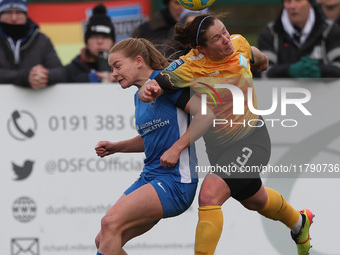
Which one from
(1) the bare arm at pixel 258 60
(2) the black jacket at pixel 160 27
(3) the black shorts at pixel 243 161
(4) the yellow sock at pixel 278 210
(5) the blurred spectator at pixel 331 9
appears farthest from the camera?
(5) the blurred spectator at pixel 331 9

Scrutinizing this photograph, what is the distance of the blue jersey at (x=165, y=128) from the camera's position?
19.7 feet

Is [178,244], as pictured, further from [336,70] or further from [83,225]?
[336,70]

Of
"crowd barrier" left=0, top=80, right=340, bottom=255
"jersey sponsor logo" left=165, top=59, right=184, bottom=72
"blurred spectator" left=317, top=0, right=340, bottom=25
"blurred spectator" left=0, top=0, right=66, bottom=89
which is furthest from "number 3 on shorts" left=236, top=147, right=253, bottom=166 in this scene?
"blurred spectator" left=317, top=0, right=340, bottom=25

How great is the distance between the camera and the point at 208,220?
605 cm

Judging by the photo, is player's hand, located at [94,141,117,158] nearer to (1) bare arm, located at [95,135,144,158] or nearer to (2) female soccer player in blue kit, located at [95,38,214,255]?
(1) bare arm, located at [95,135,144,158]

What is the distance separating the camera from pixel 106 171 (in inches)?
311

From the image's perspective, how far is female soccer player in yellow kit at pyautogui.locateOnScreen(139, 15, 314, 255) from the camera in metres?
5.91

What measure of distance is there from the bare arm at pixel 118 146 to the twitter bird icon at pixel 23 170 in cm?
163

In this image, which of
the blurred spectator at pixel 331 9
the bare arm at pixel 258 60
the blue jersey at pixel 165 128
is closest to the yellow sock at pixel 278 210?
the blue jersey at pixel 165 128

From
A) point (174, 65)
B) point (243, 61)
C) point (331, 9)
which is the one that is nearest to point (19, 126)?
point (174, 65)

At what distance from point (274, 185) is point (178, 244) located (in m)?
1.02

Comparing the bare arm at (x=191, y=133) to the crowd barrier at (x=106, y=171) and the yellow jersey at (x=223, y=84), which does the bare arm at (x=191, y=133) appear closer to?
the yellow jersey at (x=223, y=84)

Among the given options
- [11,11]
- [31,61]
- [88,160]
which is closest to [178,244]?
[88,160]

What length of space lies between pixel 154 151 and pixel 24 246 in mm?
2285
